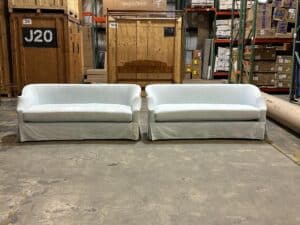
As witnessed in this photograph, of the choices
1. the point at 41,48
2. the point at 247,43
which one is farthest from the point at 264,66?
the point at 41,48

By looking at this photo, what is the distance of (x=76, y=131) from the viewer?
166 inches

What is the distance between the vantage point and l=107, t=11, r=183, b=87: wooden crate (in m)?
7.18

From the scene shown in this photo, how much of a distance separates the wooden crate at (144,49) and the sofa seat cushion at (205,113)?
3205 millimetres

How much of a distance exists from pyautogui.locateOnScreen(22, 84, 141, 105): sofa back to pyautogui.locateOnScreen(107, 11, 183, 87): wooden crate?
2.65 m

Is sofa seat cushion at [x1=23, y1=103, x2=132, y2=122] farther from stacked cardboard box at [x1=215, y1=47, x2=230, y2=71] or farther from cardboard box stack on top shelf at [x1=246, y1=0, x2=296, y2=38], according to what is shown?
stacked cardboard box at [x1=215, y1=47, x2=230, y2=71]

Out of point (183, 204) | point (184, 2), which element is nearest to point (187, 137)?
point (183, 204)

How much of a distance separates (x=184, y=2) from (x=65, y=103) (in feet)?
24.2

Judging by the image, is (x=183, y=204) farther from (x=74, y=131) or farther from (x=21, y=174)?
(x=74, y=131)

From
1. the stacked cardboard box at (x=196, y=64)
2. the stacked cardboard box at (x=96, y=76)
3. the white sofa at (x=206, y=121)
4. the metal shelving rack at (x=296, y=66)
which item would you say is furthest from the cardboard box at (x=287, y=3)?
the stacked cardboard box at (x=96, y=76)

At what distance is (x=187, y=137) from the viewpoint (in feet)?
14.1

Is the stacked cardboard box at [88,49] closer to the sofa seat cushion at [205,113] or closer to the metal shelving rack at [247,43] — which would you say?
the metal shelving rack at [247,43]

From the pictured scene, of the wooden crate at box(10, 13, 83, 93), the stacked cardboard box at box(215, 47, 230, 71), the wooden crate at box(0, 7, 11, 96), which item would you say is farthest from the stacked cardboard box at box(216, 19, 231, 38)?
the wooden crate at box(0, 7, 11, 96)

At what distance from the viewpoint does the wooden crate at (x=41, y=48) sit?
691 cm

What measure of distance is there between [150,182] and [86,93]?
2.04 meters
